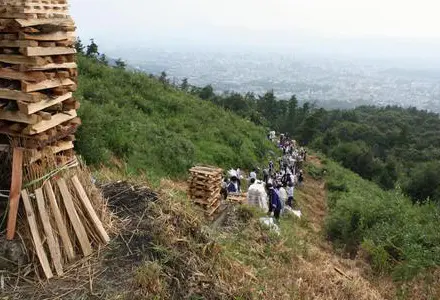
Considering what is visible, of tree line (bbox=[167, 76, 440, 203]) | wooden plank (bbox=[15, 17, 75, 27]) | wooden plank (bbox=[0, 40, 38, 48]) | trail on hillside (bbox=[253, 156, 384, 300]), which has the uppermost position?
wooden plank (bbox=[15, 17, 75, 27])

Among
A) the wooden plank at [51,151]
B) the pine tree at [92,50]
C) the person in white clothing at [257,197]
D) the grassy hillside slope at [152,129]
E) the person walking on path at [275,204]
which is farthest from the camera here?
the pine tree at [92,50]

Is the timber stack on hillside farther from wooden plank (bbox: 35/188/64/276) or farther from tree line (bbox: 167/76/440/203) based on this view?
tree line (bbox: 167/76/440/203)

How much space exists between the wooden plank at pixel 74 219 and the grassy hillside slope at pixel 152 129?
6.98 metres

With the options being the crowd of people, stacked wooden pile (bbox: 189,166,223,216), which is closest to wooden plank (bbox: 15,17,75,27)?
stacked wooden pile (bbox: 189,166,223,216)

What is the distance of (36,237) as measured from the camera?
4.54 meters

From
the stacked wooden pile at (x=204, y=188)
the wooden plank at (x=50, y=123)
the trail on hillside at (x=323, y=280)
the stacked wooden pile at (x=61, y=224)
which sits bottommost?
the stacked wooden pile at (x=204, y=188)

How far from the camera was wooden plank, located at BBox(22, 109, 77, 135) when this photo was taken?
4.47 meters

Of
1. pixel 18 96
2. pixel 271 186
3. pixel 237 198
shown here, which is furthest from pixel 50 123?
pixel 271 186

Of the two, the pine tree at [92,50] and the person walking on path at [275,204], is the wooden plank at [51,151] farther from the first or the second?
the pine tree at [92,50]

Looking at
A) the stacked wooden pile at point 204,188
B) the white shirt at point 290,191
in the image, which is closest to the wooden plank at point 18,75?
the stacked wooden pile at point 204,188

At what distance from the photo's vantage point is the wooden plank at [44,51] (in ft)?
14.5

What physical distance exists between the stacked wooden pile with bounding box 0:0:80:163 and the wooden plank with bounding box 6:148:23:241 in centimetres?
11

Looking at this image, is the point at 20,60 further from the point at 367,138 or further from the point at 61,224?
the point at 367,138

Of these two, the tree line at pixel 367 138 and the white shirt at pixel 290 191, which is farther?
the tree line at pixel 367 138
